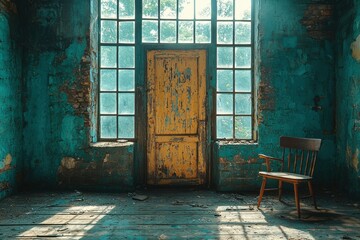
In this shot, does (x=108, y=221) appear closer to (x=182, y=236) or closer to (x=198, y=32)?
(x=182, y=236)

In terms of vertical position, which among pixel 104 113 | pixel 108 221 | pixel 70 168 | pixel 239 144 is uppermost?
pixel 104 113

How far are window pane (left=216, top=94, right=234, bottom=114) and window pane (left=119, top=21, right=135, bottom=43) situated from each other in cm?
156

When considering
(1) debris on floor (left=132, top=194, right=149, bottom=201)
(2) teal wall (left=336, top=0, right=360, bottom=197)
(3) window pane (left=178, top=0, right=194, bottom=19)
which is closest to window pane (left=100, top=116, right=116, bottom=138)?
(1) debris on floor (left=132, top=194, right=149, bottom=201)

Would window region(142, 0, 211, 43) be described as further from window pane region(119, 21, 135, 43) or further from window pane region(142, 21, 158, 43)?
window pane region(119, 21, 135, 43)

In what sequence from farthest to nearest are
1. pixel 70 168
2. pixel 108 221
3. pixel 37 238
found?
pixel 70 168
pixel 108 221
pixel 37 238

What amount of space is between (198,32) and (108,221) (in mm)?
3031

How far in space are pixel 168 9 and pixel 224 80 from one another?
1.35 meters

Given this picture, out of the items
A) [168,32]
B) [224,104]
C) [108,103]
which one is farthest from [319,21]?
[108,103]

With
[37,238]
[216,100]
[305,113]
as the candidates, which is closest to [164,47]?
[216,100]

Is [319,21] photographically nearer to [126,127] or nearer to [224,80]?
[224,80]

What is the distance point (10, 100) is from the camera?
178 inches

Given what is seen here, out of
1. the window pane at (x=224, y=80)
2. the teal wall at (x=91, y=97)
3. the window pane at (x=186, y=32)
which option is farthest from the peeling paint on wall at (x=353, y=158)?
A: the window pane at (x=186, y=32)

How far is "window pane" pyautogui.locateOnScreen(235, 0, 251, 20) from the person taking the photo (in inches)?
203

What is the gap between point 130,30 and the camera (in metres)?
5.11
